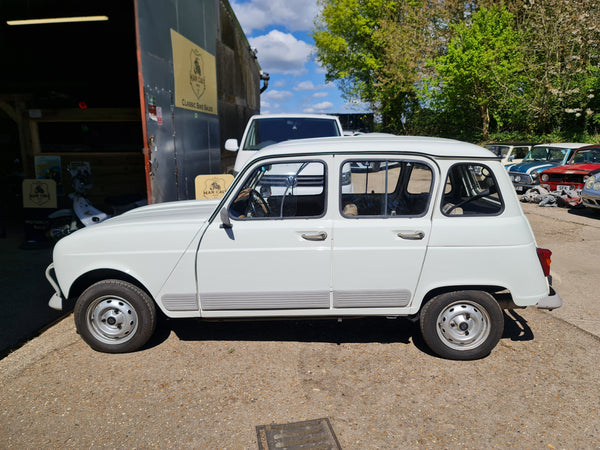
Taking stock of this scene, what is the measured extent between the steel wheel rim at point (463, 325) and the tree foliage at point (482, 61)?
64.6 ft

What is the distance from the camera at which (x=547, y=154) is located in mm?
14500

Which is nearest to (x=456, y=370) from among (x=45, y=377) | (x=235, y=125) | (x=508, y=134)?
(x=45, y=377)

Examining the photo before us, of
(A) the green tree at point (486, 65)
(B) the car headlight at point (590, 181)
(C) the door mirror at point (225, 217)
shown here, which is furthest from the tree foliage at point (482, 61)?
(C) the door mirror at point (225, 217)

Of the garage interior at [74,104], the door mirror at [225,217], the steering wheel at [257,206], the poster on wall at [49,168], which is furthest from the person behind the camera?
the garage interior at [74,104]

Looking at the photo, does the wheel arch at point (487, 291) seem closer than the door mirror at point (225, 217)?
No

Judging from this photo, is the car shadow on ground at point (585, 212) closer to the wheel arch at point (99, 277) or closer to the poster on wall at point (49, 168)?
the wheel arch at point (99, 277)

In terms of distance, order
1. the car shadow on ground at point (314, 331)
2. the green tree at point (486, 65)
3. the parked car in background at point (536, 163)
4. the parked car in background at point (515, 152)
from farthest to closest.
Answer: the green tree at point (486, 65) < the parked car in background at point (515, 152) < the parked car in background at point (536, 163) < the car shadow on ground at point (314, 331)

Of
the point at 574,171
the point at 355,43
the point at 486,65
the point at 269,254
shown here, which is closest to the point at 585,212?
the point at 574,171

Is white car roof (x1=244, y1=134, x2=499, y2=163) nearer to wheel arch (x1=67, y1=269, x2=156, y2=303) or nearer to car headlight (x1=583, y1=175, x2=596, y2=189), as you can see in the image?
wheel arch (x1=67, y1=269, x2=156, y2=303)

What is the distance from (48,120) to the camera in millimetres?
9773

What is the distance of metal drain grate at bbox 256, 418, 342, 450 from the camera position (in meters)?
2.79

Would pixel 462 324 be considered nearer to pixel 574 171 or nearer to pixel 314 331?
pixel 314 331

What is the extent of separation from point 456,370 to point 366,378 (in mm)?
800

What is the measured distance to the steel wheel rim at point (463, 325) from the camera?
377 centimetres
